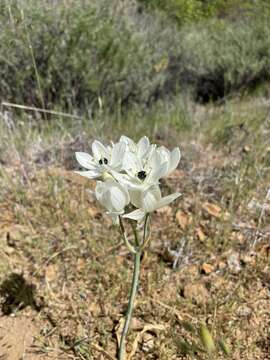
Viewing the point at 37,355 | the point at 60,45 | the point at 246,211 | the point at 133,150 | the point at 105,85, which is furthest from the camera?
the point at 105,85

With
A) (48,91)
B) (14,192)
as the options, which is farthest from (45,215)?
(48,91)

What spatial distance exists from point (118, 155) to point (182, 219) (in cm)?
117

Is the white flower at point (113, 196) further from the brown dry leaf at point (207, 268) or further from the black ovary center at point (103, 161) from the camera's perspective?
the brown dry leaf at point (207, 268)

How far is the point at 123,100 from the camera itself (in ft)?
20.3

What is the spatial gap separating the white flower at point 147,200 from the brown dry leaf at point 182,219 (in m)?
1.13

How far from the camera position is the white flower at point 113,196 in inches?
47.1

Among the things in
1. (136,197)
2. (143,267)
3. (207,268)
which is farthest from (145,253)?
(136,197)

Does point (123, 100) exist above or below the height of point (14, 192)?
below

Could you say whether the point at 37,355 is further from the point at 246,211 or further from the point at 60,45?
the point at 60,45

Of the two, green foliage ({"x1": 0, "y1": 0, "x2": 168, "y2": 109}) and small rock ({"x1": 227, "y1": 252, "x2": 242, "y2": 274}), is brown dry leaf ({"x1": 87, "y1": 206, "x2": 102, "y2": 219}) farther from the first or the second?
green foliage ({"x1": 0, "y1": 0, "x2": 168, "y2": 109})

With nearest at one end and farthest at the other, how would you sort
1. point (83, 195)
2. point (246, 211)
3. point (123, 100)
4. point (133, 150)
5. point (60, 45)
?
1. point (133, 150)
2. point (246, 211)
3. point (83, 195)
4. point (60, 45)
5. point (123, 100)

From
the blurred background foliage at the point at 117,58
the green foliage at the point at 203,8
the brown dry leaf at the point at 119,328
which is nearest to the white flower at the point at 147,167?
the brown dry leaf at the point at 119,328

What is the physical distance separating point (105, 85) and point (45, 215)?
367 centimetres

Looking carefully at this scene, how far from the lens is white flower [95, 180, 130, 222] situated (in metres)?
1.20
